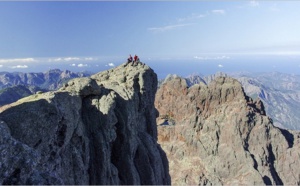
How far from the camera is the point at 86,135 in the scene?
3756cm

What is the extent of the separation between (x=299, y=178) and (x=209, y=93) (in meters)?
54.6

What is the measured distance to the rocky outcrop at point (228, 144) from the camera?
13325 centimetres

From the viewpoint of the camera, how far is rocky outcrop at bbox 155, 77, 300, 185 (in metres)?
133

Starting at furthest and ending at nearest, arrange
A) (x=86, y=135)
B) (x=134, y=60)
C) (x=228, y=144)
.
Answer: (x=228, y=144) < (x=134, y=60) < (x=86, y=135)

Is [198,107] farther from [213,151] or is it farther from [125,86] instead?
[125,86]

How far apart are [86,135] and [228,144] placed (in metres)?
113

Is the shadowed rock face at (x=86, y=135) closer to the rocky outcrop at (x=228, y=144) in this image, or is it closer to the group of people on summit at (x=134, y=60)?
the group of people on summit at (x=134, y=60)

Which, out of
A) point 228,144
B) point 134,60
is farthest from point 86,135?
point 228,144

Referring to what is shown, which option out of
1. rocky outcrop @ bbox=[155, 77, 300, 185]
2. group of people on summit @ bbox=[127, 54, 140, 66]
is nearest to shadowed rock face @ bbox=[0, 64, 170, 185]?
group of people on summit @ bbox=[127, 54, 140, 66]

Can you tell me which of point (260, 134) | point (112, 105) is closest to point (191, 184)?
point (260, 134)

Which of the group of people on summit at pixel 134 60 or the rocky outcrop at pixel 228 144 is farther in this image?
the rocky outcrop at pixel 228 144

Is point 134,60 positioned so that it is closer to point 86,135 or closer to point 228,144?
point 86,135

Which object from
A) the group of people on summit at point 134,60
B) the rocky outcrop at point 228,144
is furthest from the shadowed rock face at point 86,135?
the rocky outcrop at point 228,144

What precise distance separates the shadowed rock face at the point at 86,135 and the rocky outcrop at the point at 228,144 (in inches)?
3146
